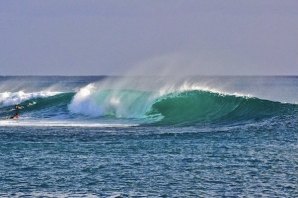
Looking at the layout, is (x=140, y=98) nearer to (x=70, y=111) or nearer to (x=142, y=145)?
(x=70, y=111)

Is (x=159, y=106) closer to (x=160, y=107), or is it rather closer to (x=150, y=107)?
(x=160, y=107)

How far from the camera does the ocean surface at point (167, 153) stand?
19922mm

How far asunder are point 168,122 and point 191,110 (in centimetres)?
416

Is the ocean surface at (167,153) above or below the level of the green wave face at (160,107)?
below

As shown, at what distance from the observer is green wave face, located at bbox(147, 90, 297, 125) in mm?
39844

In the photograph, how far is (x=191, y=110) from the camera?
44969 mm

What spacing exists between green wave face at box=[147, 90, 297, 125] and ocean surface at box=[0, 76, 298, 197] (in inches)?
2.2

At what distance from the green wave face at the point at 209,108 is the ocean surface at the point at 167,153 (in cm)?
5

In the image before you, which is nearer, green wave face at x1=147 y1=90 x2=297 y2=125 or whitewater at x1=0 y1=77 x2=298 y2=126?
green wave face at x1=147 y1=90 x2=297 y2=125

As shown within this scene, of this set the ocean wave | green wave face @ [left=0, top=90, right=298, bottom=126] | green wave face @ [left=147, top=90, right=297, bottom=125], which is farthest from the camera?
the ocean wave

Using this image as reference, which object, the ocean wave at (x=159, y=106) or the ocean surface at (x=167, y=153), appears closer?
the ocean surface at (x=167, y=153)

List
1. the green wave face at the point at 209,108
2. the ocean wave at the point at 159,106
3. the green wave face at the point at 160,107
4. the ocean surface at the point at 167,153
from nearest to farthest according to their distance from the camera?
the ocean surface at the point at 167,153 → the green wave face at the point at 209,108 → the green wave face at the point at 160,107 → the ocean wave at the point at 159,106

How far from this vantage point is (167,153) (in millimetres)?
25844

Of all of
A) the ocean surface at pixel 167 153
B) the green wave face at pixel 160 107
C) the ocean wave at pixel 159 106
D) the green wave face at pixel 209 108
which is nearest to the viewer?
the ocean surface at pixel 167 153
